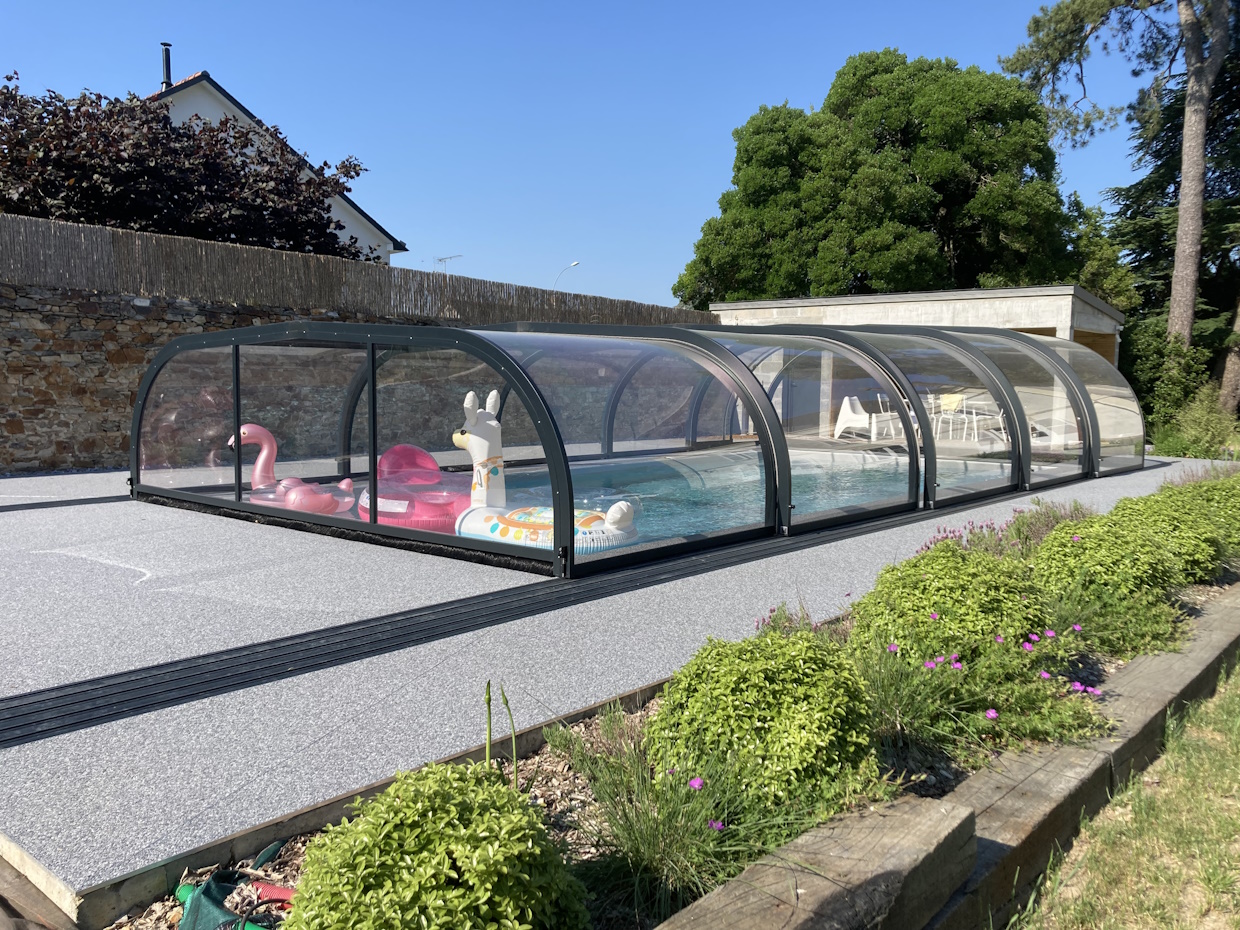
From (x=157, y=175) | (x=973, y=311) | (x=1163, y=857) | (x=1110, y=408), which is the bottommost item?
(x=1163, y=857)

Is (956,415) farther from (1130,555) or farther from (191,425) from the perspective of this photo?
(191,425)

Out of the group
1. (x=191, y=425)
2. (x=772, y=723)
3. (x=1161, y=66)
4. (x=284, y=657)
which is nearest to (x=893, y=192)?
(x=1161, y=66)

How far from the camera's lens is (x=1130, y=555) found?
4.61 m

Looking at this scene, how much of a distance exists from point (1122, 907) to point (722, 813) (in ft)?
4.03

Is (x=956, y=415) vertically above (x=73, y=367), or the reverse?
(x=73, y=367)

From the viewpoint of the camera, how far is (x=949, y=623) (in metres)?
3.38

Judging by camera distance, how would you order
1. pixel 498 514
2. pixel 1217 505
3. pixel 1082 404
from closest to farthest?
pixel 1217 505, pixel 498 514, pixel 1082 404

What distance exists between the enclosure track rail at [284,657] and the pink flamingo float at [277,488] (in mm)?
2763

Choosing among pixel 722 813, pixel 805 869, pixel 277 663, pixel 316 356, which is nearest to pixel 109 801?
pixel 277 663

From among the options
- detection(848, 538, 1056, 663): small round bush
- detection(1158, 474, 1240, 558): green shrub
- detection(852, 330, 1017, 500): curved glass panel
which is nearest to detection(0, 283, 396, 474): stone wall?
detection(852, 330, 1017, 500): curved glass panel

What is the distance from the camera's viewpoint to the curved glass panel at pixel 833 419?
8.19 meters

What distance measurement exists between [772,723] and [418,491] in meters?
5.12

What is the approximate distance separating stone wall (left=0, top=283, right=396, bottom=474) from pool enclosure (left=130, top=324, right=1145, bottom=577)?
3272 millimetres

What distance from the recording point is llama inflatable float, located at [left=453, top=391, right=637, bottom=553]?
6.31m
